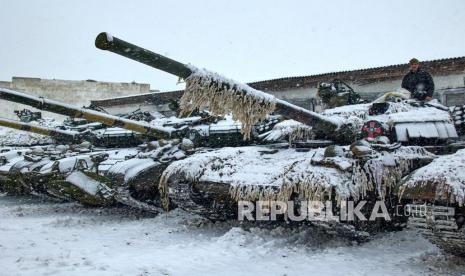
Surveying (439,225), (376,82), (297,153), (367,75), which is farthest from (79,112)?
(376,82)

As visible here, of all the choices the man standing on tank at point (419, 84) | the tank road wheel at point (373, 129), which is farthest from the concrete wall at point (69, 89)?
the tank road wheel at point (373, 129)

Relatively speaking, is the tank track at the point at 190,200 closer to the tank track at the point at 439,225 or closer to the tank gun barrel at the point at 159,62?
the tank gun barrel at the point at 159,62

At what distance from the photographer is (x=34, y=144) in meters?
12.0

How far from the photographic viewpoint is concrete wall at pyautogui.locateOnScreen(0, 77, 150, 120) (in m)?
22.9

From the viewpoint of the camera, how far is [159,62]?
3898mm

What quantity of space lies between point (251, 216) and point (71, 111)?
3471 mm

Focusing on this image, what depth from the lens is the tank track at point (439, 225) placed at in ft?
11.0

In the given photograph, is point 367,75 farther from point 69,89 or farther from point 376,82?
point 69,89

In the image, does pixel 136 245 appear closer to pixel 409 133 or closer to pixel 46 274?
pixel 46 274

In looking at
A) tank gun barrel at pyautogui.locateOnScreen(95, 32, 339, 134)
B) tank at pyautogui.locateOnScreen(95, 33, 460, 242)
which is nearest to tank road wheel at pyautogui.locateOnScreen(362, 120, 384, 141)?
tank at pyautogui.locateOnScreen(95, 33, 460, 242)

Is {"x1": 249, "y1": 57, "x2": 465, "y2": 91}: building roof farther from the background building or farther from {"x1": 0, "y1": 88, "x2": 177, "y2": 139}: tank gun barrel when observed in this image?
{"x1": 0, "y1": 88, "x2": 177, "y2": 139}: tank gun barrel

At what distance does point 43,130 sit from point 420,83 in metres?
7.36

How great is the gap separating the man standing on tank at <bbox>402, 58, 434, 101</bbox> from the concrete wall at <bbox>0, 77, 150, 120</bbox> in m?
20.6

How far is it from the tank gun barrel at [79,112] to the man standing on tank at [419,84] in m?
3.87
